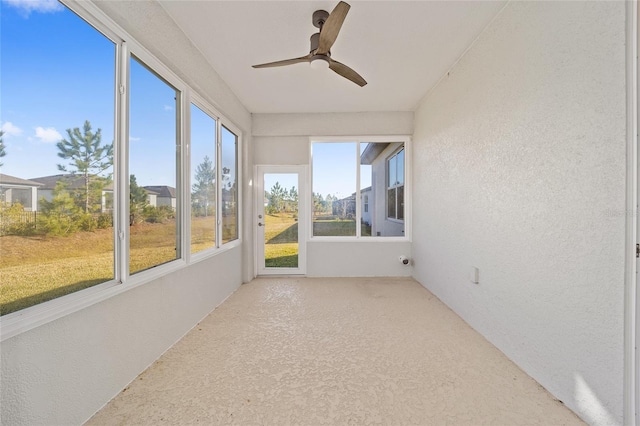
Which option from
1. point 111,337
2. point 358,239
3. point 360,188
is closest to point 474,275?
point 358,239

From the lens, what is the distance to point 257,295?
3.72m

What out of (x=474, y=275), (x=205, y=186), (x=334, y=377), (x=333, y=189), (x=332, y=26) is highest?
(x=332, y=26)

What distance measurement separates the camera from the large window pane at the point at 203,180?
2844mm

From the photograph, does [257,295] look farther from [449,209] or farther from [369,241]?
[449,209]

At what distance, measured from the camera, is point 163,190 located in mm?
2381

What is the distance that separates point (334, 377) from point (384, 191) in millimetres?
3591

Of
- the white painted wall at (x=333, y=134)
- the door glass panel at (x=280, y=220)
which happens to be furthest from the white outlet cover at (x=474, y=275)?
the door glass panel at (x=280, y=220)

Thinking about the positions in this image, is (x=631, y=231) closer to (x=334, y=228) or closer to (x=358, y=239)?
(x=358, y=239)

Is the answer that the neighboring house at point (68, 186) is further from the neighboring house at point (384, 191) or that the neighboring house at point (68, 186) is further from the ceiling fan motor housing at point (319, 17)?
the neighboring house at point (384, 191)

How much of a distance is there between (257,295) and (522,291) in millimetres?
3005

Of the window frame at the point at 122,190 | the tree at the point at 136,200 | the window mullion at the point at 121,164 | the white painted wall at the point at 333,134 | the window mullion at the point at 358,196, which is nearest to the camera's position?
the window frame at the point at 122,190

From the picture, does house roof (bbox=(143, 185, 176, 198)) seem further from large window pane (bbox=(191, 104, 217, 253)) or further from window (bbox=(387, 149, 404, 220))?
window (bbox=(387, 149, 404, 220))

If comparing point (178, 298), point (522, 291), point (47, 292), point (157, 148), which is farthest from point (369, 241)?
point (47, 292)

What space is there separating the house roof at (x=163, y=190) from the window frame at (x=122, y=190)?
8 cm
